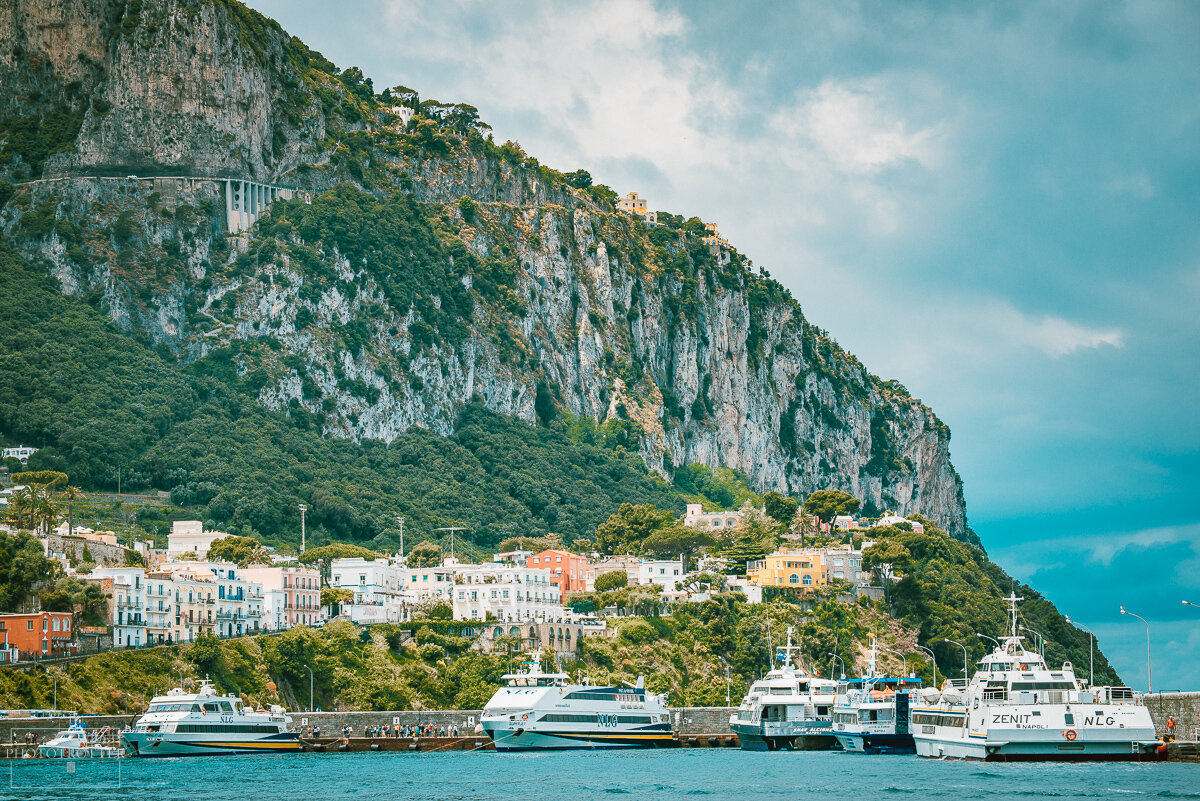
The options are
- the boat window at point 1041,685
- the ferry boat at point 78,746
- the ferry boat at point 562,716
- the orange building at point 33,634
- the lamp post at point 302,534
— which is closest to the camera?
the boat window at point 1041,685

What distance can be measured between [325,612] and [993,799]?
79392 mm

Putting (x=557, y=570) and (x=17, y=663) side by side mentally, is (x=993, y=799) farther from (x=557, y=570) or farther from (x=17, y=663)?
(x=557, y=570)

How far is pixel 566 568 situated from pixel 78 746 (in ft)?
237

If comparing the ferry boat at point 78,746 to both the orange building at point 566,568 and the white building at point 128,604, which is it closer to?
the white building at point 128,604

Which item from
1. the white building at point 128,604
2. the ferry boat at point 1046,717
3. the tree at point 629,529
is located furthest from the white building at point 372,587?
the ferry boat at point 1046,717

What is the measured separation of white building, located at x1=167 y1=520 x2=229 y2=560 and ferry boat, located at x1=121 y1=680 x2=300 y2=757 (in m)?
43.9

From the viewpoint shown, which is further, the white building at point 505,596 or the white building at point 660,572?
the white building at point 660,572

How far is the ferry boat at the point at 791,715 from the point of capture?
114688 millimetres

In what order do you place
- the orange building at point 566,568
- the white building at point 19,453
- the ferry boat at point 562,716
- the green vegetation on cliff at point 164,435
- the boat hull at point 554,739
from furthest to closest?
the green vegetation on cliff at point 164,435
the white building at point 19,453
the orange building at point 566,568
the boat hull at point 554,739
the ferry boat at point 562,716

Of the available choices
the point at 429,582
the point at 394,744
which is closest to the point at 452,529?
the point at 429,582

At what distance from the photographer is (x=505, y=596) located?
15138cm

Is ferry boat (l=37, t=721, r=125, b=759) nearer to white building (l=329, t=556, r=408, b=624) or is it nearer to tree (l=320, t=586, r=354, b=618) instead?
white building (l=329, t=556, r=408, b=624)

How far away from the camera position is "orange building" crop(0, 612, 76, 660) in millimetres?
116250

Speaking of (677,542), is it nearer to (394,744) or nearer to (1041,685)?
(394,744)
